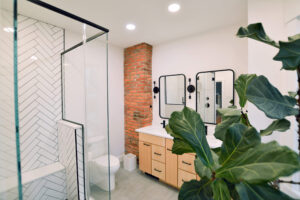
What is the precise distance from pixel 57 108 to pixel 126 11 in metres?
1.78

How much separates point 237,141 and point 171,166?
1979 millimetres

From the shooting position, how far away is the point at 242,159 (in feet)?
1.41

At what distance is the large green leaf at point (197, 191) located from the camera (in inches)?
22.3

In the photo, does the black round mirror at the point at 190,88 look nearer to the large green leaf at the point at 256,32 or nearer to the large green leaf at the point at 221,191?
the large green leaf at the point at 256,32

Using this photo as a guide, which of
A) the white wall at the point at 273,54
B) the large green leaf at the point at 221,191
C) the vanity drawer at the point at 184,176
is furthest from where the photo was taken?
the vanity drawer at the point at 184,176

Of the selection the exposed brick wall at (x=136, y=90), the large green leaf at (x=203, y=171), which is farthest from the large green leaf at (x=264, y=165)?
the exposed brick wall at (x=136, y=90)

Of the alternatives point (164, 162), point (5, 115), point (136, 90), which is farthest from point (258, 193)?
point (136, 90)

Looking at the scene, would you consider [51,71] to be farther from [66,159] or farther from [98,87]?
[66,159]

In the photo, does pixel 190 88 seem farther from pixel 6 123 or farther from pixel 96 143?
pixel 6 123

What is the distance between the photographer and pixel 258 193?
41cm

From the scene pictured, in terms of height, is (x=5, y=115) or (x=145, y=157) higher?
(x=5, y=115)

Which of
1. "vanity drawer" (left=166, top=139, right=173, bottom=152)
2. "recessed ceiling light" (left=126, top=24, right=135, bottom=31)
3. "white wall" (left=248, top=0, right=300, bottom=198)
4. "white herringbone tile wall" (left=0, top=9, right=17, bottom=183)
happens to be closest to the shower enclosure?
"white herringbone tile wall" (left=0, top=9, right=17, bottom=183)

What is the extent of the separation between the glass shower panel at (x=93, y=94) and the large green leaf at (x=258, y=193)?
1.53m

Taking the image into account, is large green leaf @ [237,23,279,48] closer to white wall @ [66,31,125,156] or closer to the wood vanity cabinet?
white wall @ [66,31,125,156]
